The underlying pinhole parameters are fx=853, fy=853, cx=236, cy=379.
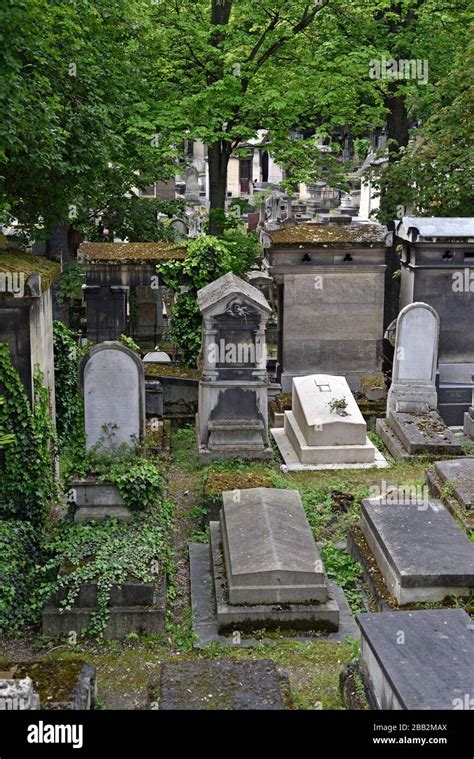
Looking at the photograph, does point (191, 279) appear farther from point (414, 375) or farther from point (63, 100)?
point (414, 375)

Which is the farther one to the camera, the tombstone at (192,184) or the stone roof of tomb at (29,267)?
the tombstone at (192,184)

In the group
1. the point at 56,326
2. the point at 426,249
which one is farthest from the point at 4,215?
the point at 426,249

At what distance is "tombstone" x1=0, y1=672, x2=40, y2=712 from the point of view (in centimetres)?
587

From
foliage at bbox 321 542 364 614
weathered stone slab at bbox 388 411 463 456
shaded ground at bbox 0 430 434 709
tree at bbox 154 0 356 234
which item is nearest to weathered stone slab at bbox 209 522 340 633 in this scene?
shaded ground at bbox 0 430 434 709

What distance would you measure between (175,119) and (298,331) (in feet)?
19.4

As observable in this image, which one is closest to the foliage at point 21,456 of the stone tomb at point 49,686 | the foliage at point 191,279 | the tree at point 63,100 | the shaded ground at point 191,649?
the shaded ground at point 191,649

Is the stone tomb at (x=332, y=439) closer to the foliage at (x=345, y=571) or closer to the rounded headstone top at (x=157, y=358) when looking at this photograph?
the foliage at (x=345, y=571)

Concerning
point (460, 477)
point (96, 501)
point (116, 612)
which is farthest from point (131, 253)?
point (116, 612)

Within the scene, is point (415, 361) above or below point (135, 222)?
below

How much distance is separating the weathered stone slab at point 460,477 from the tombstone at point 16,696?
610 centimetres

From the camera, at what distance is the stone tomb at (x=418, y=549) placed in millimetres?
8477

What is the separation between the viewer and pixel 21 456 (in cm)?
977

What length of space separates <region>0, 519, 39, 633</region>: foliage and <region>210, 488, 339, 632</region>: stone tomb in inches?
78.2

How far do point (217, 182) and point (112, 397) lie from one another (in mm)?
11204
